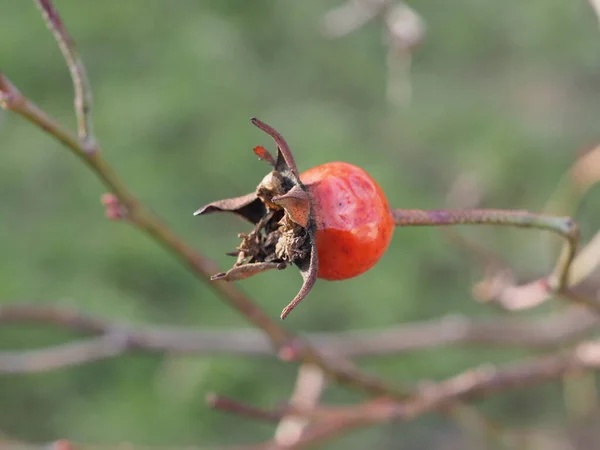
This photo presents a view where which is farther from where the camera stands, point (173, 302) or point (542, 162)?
point (542, 162)

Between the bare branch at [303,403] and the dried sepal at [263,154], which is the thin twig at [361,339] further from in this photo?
the dried sepal at [263,154]

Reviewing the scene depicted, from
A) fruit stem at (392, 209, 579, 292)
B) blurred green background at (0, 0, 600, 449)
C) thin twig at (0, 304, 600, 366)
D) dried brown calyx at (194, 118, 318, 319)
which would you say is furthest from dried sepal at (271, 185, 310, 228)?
blurred green background at (0, 0, 600, 449)

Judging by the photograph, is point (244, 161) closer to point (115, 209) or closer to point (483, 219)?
point (115, 209)

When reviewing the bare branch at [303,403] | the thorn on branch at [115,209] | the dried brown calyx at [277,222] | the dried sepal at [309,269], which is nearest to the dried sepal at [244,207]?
the dried brown calyx at [277,222]

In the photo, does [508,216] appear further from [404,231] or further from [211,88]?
[211,88]

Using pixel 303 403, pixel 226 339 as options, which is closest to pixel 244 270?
pixel 303 403

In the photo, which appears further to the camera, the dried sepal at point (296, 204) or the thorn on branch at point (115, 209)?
the thorn on branch at point (115, 209)

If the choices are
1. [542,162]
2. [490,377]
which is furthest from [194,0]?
[490,377]
